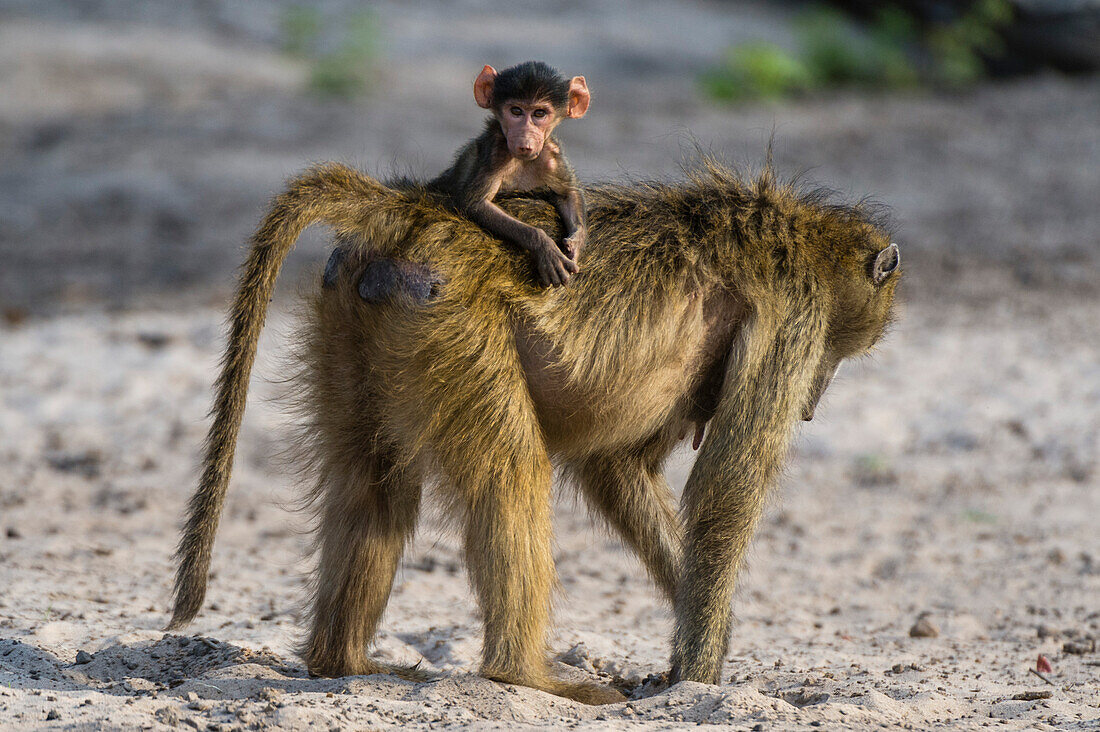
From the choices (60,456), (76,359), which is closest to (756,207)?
(60,456)

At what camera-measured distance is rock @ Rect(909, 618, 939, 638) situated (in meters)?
5.14

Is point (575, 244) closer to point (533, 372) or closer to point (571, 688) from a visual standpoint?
point (533, 372)

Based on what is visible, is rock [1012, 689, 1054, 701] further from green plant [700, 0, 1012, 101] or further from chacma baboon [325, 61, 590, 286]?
green plant [700, 0, 1012, 101]

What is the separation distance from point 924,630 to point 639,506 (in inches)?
60.2

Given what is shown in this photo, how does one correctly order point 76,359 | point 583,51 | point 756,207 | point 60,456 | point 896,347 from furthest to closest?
point 583,51, point 896,347, point 76,359, point 60,456, point 756,207

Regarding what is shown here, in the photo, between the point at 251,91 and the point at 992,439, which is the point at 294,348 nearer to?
the point at 992,439

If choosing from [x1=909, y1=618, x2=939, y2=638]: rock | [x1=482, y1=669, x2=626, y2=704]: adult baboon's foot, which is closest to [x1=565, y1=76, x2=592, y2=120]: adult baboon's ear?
[x1=482, y1=669, x2=626, y2=704]: adult baboon's foot

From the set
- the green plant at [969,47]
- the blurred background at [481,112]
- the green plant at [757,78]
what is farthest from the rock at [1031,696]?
the green plant at [969,47]

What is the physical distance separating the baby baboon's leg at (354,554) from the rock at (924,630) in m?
2.35

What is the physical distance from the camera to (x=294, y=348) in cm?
408

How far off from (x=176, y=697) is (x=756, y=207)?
2457 millimetres

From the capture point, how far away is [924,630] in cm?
515

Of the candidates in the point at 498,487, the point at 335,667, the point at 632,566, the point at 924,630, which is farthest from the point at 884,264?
the point at 632,566

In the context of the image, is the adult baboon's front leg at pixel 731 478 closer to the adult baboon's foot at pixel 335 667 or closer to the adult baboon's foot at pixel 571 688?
Result: the adult baboon's foot at pixel 571 688
